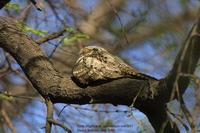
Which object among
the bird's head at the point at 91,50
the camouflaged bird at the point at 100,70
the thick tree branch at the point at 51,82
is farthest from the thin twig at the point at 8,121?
the camouflaged bird at the point at 100,70

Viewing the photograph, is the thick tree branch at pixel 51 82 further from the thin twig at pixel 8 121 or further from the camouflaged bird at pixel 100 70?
the thin twig at pixel 8 121

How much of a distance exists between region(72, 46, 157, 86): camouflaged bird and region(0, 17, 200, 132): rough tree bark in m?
0.04

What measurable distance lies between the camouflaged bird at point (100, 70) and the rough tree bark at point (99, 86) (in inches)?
1.5

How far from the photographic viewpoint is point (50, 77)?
2898 millimetres

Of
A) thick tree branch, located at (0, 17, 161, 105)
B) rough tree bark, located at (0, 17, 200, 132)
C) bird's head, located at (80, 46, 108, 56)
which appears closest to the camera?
rough tree bark, located at (0, 17, 200, 132)

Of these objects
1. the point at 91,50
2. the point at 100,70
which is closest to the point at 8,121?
the point at 91,50

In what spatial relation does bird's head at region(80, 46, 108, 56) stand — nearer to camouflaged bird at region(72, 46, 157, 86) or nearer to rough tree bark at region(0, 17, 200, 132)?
camouflaged bird at region(72, 46, 157, 86)

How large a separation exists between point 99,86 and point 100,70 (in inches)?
4.0

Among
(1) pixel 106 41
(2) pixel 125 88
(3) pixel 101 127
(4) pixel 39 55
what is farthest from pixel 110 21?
(2) pixel 125 88

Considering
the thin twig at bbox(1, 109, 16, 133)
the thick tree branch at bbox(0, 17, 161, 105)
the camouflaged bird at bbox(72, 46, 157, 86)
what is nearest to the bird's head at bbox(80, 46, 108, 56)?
the camouflaged bird at bbox(72, 46, 157, 86)

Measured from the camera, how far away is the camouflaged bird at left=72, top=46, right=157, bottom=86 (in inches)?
108

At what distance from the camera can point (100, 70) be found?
111 inches

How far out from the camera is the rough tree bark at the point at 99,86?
236 cm

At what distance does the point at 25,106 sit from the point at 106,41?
3.77ft
